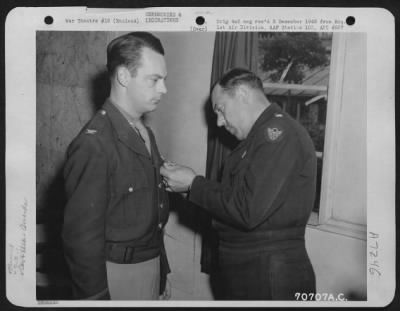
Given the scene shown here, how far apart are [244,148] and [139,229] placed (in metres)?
0.35

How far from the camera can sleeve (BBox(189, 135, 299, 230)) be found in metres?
1.05

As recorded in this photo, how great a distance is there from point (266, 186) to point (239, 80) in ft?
1.00

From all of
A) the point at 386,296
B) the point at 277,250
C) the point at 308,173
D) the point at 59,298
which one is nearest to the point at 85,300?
the point at 59,298

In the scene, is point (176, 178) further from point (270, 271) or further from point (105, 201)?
point (270, 271)

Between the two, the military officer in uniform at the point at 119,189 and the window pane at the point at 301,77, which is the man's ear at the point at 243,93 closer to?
the window pane at the point at 301,77

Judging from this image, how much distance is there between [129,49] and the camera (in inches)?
41.4

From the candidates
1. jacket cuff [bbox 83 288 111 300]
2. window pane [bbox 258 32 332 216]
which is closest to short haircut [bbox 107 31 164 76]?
window pane [bbox 258 32 332 216]

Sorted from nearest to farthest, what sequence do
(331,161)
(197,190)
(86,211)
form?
(86,211), (197,190), (331,161)

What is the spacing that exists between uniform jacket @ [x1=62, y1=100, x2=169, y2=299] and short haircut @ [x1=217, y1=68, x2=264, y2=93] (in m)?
0.29

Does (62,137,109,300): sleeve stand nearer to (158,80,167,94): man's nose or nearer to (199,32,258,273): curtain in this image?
(158,80,167,94): man's nose

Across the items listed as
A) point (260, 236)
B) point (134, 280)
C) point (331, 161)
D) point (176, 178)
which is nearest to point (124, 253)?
point (134, 280)

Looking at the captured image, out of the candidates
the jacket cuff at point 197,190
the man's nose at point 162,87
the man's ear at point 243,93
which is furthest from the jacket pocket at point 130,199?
the man's ear at point 243,93

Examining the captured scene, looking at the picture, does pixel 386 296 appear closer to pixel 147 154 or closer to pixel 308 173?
pixel 308 173

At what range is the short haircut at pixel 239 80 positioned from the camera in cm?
113
